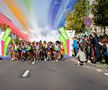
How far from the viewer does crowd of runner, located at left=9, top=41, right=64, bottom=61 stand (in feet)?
108

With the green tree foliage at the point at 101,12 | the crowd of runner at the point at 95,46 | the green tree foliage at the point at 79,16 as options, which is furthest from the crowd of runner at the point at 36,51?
the green tree foliage at the point at 79,16

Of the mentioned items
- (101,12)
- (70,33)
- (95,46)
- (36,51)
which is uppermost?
(101,12)

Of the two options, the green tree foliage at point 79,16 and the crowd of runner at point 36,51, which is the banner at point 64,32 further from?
the green tree foliage at point 79,16

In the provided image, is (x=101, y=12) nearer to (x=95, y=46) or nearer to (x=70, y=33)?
(x=70, y=33)

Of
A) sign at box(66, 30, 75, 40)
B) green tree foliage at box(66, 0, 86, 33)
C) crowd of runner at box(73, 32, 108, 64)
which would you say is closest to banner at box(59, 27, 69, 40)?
sign at box(66, 30, 75, 40)

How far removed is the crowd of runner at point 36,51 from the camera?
32.9m

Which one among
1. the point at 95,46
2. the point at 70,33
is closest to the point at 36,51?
the point at 70,33

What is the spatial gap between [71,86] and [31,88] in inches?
55.7

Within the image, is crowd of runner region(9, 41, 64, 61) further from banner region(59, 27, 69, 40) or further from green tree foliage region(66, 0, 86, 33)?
green tree foliage region(66, 0, 86, 33)

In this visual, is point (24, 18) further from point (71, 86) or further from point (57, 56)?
point (71, 86)

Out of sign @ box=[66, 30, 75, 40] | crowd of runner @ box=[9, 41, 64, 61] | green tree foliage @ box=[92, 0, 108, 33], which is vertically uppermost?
green tree foliage @ box=[92, 0, 108, 33]

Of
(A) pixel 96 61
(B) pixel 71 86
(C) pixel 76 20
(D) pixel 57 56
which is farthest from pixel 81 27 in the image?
(B) pixel 71 86

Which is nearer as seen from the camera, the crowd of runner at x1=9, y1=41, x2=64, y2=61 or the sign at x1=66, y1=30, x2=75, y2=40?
the crowd of runner at x1=9, y1=41, x2=64, y2=61

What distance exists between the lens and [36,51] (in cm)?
3272
